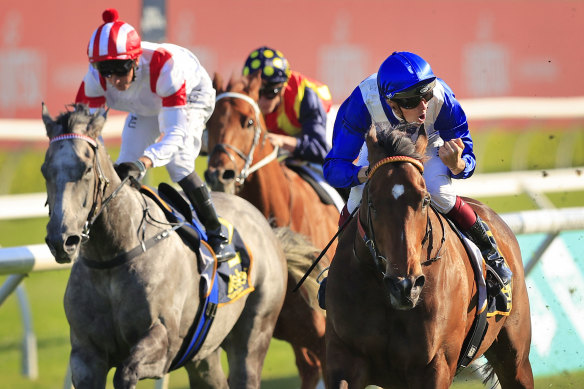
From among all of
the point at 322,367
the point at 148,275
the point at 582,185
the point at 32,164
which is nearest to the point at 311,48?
the point at 32,164

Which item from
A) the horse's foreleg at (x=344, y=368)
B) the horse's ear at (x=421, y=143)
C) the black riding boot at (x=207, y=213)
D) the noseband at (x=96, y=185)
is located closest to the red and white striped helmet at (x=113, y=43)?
the noseband at (x=96, y=185)

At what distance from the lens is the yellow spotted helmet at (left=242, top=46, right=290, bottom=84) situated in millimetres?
6070

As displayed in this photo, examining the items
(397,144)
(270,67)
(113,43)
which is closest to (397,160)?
(397,144)

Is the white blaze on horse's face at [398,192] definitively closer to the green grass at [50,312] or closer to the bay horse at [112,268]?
the bay horse at [112,268]

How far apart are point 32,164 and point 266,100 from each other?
898 centimetres

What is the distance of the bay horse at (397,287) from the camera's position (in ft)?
10.8

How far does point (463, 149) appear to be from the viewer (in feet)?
12.3

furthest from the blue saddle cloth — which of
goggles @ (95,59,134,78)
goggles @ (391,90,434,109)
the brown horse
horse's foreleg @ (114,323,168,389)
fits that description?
goggles @ (391,90,434,109)

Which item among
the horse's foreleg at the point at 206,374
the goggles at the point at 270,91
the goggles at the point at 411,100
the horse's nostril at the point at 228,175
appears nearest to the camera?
the goggles at the point at 411,100

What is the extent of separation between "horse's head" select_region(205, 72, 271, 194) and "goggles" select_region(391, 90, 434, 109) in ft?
6.30

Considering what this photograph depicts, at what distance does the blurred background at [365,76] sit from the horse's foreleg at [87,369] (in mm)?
1811

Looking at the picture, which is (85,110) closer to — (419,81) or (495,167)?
(419,81)

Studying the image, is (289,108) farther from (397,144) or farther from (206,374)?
(397,144)

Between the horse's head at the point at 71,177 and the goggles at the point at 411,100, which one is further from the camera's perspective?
the goggles at the point at 411,100
